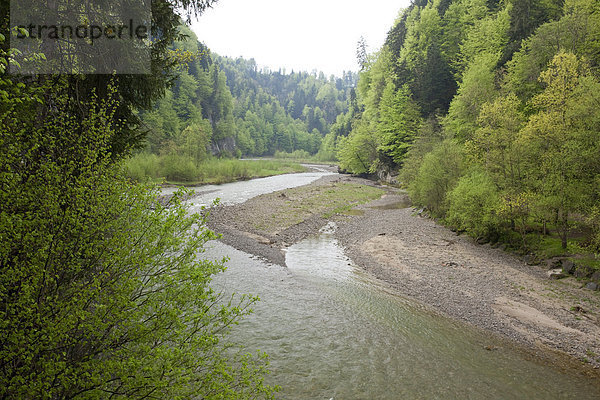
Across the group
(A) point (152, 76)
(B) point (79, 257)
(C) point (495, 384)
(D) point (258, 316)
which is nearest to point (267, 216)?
(D) point (258, 316)

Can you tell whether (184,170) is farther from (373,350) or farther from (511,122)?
(373,350)

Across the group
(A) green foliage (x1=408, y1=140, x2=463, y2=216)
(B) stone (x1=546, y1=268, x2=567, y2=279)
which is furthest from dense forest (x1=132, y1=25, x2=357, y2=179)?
(A) green foliage (x1=408, y1=140, x2=463, y2=216)

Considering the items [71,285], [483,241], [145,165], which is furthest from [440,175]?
[145,165]

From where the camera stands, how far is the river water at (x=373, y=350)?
340 inches

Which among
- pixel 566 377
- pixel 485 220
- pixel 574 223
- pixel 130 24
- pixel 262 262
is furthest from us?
pixel 485 220

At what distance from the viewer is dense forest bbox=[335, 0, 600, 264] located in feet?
54.1

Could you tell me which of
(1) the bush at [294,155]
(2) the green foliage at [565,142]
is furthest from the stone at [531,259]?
(1) the bush at [294,155]

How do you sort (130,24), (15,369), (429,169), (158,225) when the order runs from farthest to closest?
(429,169) < (130,24) < (158,225) < (15,369)

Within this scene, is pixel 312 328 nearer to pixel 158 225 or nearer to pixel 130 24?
pixel 158 225

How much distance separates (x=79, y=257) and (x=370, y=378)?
815 cm

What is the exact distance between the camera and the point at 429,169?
28594 millimetres

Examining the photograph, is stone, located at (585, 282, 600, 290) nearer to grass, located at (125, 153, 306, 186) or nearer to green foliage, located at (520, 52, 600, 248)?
green foliage, located at (520, 52, 600, 248)

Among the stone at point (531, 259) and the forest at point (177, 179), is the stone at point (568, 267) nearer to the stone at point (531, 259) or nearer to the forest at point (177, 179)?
the forest at point (177, 179)

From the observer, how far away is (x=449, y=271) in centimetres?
1717
